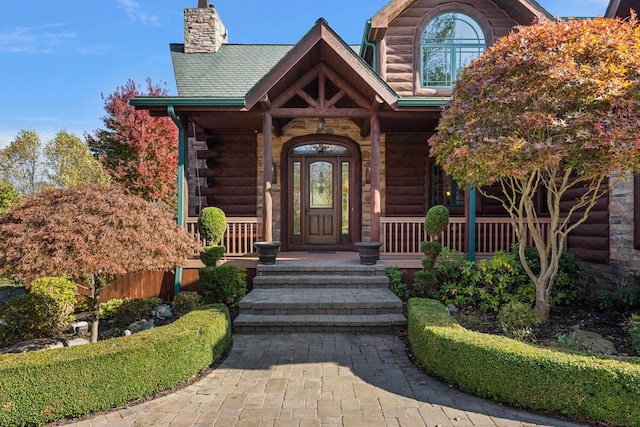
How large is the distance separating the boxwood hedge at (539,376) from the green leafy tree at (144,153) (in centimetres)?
1246

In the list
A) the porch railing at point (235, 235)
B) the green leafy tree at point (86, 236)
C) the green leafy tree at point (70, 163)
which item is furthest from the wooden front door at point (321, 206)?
the green leafy tree at point (70, 163)

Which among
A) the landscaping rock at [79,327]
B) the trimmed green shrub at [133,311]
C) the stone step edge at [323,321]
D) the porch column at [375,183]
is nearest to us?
the stone step edge at [323,321]

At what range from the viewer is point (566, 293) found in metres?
5.77

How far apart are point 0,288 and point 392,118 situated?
10.9m

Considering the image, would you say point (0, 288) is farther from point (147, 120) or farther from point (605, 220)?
point (605, 220)

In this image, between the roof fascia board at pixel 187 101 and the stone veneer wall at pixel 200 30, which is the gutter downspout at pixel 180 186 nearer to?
the roof fascia board at pixel 187 101

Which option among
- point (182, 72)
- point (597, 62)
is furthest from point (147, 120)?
point (597, 62)

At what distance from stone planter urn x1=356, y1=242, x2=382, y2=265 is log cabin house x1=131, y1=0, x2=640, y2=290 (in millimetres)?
437

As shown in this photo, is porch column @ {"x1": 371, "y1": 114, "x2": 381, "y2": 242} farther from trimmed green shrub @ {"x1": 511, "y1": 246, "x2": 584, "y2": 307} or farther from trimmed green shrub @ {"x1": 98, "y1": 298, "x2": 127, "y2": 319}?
trimmed green shrub @ {"x1": 98, "y1": 298, "x2": 127, "y2": 319}

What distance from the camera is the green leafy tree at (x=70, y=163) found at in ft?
63.0

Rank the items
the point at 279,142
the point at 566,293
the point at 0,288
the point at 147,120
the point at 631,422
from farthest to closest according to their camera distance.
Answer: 1. the point at 147,120
2. the point at 0,288
3. the point at 279,142
4. the point at 566,293
5. the point at 631,422

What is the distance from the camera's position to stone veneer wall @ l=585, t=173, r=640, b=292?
5.59 meters

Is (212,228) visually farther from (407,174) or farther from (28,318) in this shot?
(407,174)

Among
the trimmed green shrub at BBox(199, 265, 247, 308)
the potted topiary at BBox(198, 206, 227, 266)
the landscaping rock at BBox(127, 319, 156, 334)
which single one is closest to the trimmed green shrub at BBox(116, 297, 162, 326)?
the landscaping rock at BBox(127, 319, 156, 334)
